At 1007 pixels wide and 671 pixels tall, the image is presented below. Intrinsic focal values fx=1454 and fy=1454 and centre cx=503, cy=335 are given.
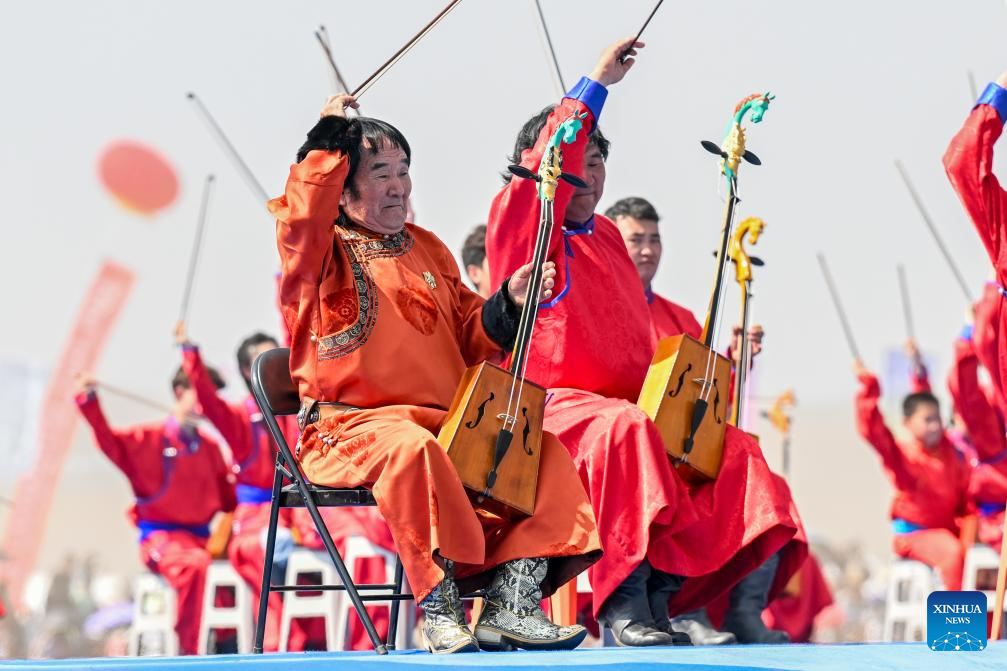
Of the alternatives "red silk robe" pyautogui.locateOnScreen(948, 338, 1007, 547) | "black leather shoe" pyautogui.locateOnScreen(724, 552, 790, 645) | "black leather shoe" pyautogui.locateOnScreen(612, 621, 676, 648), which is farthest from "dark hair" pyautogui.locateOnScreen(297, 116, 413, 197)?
"red silk robe" pyautogui.locateOnScreen(948, 338, 1007, 547)

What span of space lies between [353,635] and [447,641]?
3.58 metres

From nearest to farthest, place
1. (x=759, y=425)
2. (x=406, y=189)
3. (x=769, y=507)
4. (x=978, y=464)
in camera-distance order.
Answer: (x=406, y=189) < (x=769, y=507) < (x=978, y=464) < (x=759, y=425)

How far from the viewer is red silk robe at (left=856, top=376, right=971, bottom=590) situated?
7445 mm

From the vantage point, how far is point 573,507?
309 cm

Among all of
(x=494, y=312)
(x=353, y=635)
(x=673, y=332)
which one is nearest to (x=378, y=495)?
(x=494, y=312)

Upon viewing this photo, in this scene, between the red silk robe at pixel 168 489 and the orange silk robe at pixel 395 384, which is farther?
the red silk robe at pixel 168 489

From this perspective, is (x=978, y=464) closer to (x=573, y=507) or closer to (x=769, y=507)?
(x=769, y=507)

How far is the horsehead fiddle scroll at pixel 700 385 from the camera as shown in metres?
3.60

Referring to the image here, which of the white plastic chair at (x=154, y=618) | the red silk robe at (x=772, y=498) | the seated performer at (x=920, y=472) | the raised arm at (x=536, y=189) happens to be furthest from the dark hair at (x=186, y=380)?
the red silk robe at (x=772, y=498)

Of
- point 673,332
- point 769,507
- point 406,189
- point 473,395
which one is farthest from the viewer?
point 673,332

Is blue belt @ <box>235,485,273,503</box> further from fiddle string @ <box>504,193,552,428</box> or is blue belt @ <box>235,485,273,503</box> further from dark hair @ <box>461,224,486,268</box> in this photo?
fiddle string @ <box>504,193,552,428</box>

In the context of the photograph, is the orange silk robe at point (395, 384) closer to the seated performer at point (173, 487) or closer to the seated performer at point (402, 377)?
the seated performer at point (402, 377)

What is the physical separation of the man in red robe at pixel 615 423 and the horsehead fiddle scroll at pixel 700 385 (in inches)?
2.5

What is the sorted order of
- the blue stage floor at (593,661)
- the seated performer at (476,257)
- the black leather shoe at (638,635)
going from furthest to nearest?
the seated performer at (476,257) → the black leather shoe at (638,635) → the blue stage floor at (593,661)
